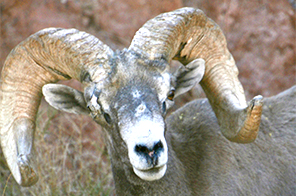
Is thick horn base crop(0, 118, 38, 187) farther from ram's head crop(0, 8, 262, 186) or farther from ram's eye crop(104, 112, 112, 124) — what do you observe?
ram's eye crop(104, 112, 112, 124)

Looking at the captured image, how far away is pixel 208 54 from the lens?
5727mm

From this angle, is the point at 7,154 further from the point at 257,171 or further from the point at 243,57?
the point at 243,57

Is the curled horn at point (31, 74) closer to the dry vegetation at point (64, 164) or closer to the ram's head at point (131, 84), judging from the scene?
the ram's head at point (131, 84)

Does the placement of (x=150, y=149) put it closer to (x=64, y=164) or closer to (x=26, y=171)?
(x=26, y=171)

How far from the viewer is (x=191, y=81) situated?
5.41 meters

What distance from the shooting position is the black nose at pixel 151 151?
407 cm

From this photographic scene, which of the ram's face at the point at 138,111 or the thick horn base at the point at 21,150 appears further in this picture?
the thick horn base at the point at 21,150

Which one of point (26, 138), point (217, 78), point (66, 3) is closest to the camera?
point (26, 138)

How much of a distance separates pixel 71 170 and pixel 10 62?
3379 millimetres

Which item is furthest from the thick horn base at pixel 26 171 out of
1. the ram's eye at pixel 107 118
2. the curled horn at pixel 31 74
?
the ram's eye at pixel 107 118

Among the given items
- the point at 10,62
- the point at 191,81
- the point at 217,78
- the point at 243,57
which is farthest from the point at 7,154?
the point at 243,57

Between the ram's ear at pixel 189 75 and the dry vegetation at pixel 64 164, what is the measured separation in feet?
8.17

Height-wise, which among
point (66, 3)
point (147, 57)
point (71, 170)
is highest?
point (147, 57)

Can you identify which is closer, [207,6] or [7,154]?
[7,154]
